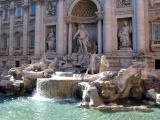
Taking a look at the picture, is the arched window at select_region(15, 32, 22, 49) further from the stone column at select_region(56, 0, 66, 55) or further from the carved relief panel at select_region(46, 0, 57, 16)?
the stone column at select_region(56, 0, 66, 55)

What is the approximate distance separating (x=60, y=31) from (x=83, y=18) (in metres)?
2.70

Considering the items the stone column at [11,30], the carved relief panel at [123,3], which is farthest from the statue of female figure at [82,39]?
the stone column at [11,30]

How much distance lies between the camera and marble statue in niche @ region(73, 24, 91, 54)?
2548cm

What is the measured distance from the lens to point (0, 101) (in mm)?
18594

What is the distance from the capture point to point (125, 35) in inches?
944

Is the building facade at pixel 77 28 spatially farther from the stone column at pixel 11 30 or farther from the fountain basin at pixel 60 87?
the fountain basin at pixel 60 87

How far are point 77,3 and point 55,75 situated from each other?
27.6 ft

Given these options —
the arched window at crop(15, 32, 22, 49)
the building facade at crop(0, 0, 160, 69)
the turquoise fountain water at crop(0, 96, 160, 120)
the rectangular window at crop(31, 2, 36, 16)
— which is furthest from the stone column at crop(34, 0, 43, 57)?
the turquoise fountain water at crop(0, 96, 160, 120)

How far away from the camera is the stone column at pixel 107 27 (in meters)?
24.0

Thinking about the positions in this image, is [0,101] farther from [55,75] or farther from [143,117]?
[143,117]

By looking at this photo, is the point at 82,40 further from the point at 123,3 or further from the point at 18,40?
the point at 18,40

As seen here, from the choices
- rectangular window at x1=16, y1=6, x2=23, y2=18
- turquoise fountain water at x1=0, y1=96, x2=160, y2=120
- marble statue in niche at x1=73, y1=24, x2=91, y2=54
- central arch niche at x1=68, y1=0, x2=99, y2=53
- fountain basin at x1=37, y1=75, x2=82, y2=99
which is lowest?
turquoise fountain water at x1=0, y1=96, x2=160, y2=120

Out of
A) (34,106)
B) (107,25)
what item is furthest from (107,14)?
(34,106)

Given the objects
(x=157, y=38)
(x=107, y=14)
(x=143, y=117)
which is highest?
(x=107, y=14)
